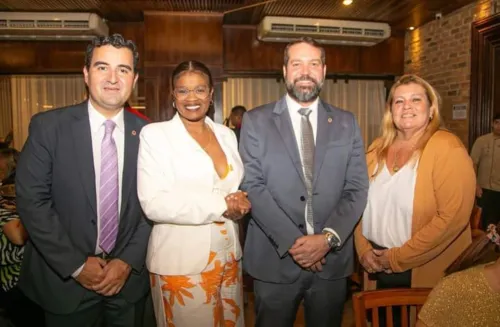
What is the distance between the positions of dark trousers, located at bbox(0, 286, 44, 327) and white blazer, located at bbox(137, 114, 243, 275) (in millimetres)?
1045

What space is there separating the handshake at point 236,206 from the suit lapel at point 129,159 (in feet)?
1.43

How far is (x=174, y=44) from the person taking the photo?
567cm

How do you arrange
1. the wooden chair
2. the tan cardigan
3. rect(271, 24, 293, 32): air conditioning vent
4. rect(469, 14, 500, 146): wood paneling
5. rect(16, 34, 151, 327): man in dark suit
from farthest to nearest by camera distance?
rect(271, 24, 293, 32): air conditioning vent < rect(469, 14, 500, 146): wood paneling < the tan cardigan < rect(16, 34, 151, 327): man in dark suit < the wooden chair

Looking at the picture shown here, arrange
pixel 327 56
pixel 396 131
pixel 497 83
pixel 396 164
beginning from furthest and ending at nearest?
pixel 327 56
pixel 497 83
pixel 396 131
pixel 396 164

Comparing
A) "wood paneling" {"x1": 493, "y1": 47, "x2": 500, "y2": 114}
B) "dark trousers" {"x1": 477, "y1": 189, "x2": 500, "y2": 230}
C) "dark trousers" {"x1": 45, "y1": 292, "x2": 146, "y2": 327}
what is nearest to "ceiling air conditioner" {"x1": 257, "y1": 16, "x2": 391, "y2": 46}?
"wood paneling" {"x1": 493, "y1": 47, "x2": 500, "y2": 114}

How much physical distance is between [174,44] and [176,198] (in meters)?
4.38

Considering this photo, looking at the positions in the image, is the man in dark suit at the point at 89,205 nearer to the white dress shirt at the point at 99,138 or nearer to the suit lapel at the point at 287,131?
the white dress shirt at the point at 99,138

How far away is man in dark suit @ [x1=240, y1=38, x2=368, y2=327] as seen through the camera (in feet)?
6.27

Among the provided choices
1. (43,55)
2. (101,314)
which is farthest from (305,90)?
(43,55)

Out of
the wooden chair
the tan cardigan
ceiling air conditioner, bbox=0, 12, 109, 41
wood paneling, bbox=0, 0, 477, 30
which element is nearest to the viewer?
the wooden chair

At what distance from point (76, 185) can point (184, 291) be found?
0.64 metres

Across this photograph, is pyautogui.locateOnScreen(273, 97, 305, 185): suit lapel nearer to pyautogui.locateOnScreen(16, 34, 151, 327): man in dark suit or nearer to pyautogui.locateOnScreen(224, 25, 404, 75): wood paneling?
pyautogui.locateOnScreen(16, 34, 151, 327): man in dark suit

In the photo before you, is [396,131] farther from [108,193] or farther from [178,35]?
[178,35]

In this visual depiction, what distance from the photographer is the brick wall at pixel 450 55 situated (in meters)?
5.13
